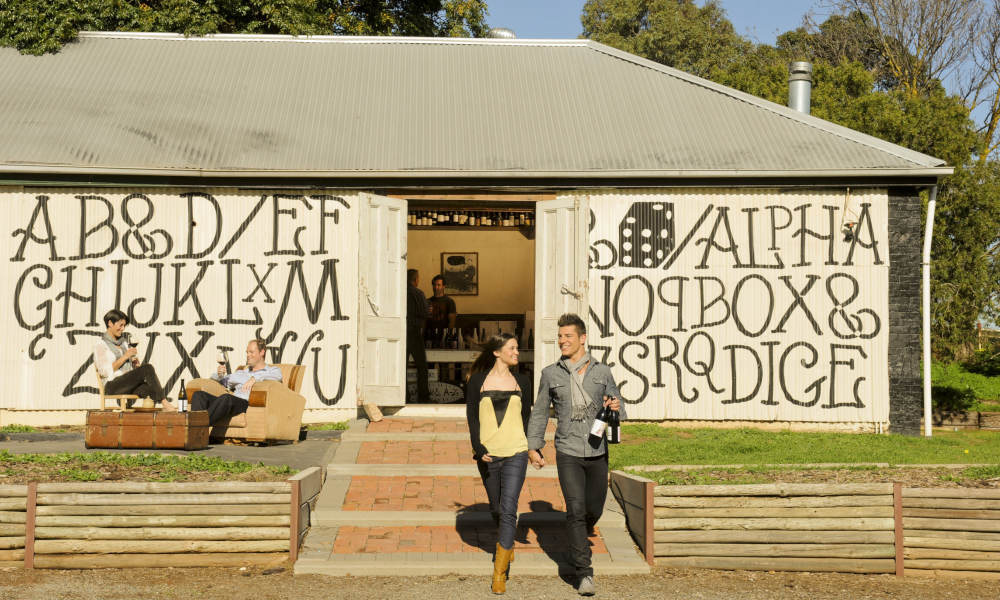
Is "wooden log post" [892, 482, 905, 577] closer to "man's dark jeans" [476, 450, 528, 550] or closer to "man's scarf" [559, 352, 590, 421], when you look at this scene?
"man's scarf" [559, 352, 590, 421]

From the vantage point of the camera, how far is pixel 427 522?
7.91m

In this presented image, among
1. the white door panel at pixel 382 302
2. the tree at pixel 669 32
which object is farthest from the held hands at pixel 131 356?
the tree at pixel 669 32

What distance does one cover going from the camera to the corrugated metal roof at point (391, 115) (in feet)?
39.6

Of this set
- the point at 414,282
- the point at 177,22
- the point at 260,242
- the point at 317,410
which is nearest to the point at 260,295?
the point at 260,242

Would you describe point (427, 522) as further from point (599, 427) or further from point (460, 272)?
point (460, 272)

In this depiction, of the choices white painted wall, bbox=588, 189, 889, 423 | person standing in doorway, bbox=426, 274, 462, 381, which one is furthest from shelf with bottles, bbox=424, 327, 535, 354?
white painted wall, bbox=588, 189, 889, 423

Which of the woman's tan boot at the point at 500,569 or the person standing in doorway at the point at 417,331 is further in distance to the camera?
the person standing in doorway at the point at 417,331

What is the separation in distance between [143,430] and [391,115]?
18.4 ft

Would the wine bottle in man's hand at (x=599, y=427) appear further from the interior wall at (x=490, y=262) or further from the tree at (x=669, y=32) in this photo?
the tree at (x=669, y=32)

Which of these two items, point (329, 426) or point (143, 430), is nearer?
point (143, 430)

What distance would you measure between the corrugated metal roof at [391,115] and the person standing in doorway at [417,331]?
2137mm

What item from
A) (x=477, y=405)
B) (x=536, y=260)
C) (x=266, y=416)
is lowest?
(x=266, y=416)

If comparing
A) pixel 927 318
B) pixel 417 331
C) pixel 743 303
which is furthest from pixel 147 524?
pixel 927 318

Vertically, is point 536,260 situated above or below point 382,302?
above
